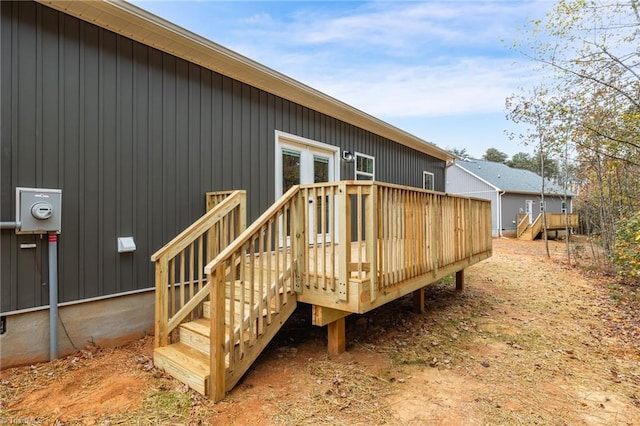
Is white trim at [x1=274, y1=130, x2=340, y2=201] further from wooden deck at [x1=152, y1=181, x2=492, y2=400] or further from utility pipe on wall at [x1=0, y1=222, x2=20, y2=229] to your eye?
utility pipe on wall at [x1=0, y1=222, x2=20, y2=229]

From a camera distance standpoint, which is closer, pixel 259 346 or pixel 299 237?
pixel 259 346

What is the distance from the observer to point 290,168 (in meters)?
5.79

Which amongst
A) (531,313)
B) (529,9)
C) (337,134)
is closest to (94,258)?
(337,134)

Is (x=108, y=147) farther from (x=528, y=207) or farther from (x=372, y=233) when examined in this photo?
(x=528, y=207)

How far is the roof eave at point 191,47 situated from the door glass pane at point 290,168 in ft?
3.05

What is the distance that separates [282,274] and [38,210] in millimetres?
2332

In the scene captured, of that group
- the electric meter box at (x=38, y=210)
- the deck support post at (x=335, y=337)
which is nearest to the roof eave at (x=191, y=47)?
the electric meter box at (x=38, y=210)

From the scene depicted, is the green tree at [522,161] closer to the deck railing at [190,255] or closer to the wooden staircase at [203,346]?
the deck railing at [190,255]

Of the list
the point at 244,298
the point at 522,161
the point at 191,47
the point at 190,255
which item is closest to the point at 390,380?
the point at 244,298

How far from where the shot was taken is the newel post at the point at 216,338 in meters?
2.65

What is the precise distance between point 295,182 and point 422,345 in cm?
329

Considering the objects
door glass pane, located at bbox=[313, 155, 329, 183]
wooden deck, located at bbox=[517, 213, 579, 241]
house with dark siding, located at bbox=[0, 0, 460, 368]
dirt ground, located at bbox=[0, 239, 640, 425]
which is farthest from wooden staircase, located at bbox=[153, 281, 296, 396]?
wooden deck, located at bbox=[517, 213, 579, 241]

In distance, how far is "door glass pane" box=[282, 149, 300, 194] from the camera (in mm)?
5660

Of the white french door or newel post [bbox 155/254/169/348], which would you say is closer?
newel post [bbox 155/254/169/348]
